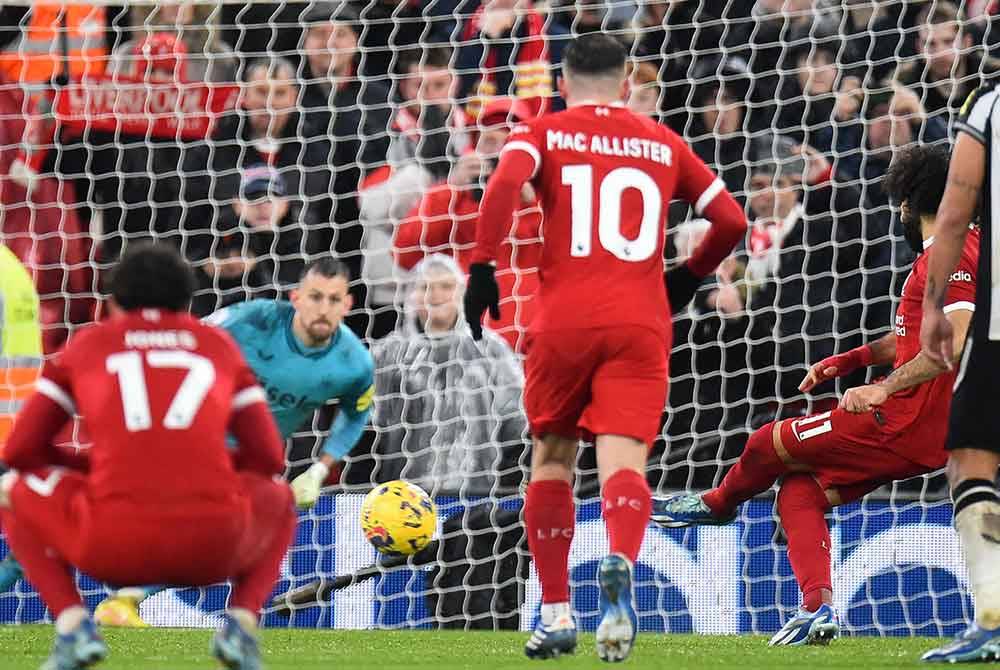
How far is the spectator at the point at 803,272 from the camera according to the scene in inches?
372

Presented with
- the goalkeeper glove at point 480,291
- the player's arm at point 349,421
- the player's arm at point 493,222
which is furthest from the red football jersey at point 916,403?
the player's arm at point 349,421

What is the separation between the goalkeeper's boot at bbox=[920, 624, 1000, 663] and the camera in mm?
5043

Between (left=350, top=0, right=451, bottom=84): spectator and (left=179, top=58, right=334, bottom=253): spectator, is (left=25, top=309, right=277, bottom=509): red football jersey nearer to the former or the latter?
(left=179, top=58, right=334, bottom=253): spectator

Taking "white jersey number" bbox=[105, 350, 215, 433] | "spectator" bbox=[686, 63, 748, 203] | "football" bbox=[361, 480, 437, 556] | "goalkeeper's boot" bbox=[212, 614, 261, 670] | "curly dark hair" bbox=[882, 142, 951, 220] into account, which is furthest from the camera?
"spectator" bbox=[686, 63, 748, 203]

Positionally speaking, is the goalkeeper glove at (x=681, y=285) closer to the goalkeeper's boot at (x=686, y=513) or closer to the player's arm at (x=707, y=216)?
the player's arm at (x=707, y=216)

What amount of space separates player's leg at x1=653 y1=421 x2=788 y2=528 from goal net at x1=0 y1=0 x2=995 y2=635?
1225mm

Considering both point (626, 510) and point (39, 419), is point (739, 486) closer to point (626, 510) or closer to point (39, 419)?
point (626, 510)

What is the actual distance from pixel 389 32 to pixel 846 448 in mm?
5512

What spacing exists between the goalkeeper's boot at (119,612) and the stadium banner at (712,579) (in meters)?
0.37

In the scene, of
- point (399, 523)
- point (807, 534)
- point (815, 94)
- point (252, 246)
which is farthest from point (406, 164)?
point (807, 534)

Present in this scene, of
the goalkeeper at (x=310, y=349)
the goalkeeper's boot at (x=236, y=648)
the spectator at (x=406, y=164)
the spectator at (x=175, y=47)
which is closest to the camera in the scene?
the goalkeeper's boot at (x=236, y=648)

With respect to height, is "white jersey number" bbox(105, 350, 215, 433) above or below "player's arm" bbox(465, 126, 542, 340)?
below

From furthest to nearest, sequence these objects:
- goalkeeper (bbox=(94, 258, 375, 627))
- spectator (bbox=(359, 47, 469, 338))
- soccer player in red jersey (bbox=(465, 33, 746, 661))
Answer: spectator (bbox=(359, 47, 469, 338))
goalkeeper (bbox=(94, 258, 375, 627))
soccer player in red jersey (bbox=(465, 33, 746, 661))

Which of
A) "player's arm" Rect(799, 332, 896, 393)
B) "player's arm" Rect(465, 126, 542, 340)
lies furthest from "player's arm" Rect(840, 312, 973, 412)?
"player's arm" Rect(465, 126, 542, 340)
